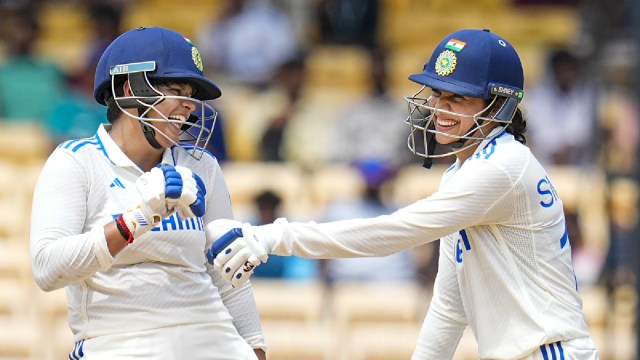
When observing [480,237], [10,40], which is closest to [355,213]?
[10,40]

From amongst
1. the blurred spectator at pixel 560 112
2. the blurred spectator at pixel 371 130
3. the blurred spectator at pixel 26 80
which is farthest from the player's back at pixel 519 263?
the blurred spectator at pixel 26 80

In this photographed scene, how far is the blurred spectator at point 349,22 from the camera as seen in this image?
1110cm

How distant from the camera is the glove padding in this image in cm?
401

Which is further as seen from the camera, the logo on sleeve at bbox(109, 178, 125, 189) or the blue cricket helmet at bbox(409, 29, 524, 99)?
the blue cricket helmet at bbox(409, 29, 524, 99)

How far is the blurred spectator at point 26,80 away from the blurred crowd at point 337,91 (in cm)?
1

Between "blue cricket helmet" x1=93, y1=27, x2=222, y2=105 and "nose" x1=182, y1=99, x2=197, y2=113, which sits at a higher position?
"blue cricket helmet" x1=93, y1=27, x2=222, y2=105

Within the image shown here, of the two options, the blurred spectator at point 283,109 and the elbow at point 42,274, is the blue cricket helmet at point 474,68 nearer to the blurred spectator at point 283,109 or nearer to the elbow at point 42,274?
the elbow at point 42,274

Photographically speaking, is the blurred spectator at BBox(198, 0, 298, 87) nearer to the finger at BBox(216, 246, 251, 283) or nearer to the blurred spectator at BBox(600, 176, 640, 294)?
the blurred spectator at BBox(600, 176, 640, 294)

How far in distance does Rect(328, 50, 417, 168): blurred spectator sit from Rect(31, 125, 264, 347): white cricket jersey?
17.6 ft

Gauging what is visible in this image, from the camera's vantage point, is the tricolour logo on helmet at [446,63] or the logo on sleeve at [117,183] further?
the tricolour logo on helmet at [446,63]

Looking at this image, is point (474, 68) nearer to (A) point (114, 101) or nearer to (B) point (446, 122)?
(B) point (446, 122)

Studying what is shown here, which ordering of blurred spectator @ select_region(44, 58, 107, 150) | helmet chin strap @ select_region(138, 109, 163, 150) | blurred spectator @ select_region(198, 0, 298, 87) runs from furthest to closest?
blurred spectator @ select_region(198, 0, 298, 87)
blurred spectator @ select_region(44, 58, 107, 150)
helmet chin strap @ select_region(138, 109, 163, 150)

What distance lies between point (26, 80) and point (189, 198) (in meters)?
6.40

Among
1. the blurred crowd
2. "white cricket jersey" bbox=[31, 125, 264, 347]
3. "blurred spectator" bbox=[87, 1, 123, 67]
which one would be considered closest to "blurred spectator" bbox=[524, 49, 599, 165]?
the blurred crowd
